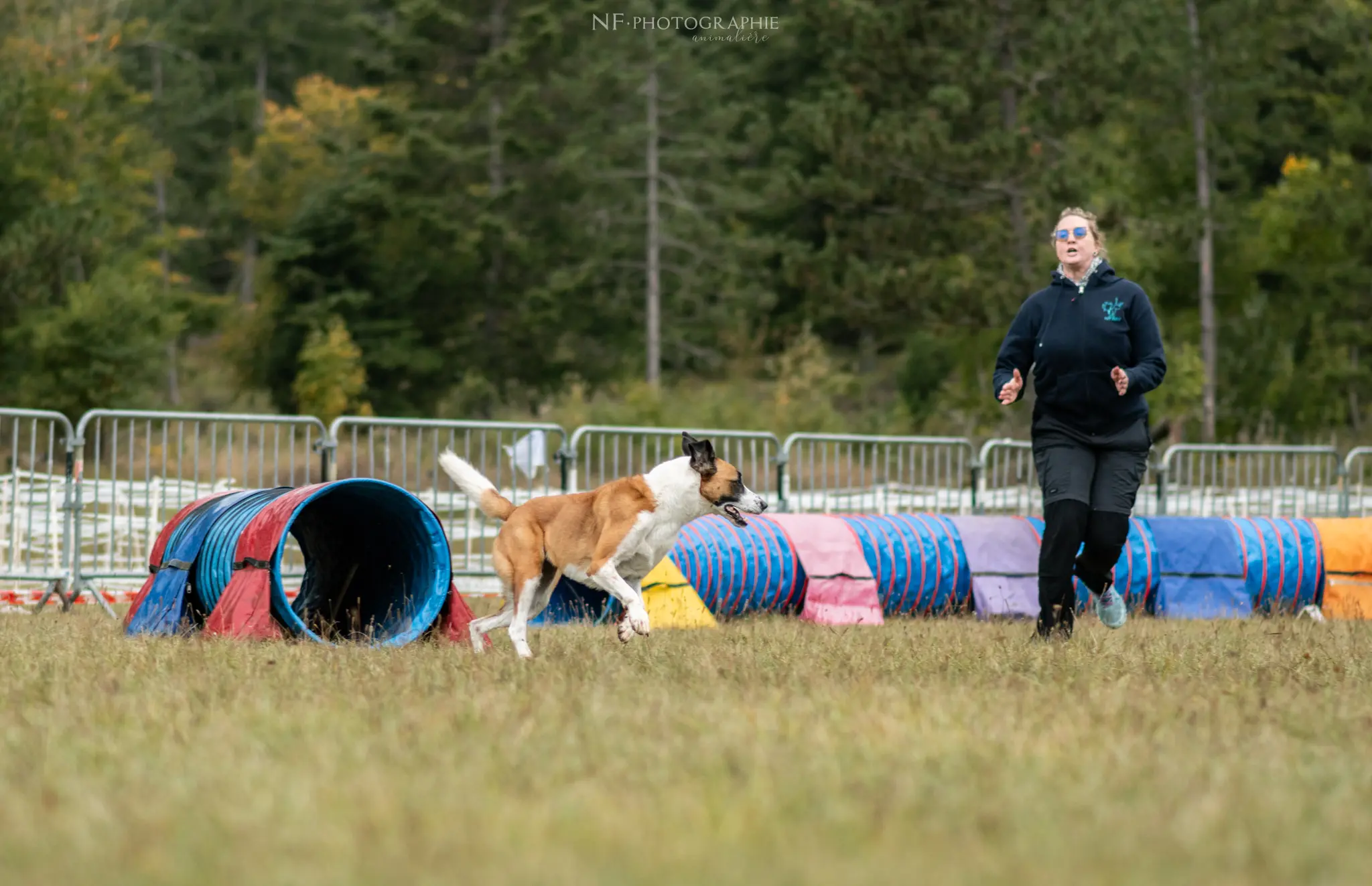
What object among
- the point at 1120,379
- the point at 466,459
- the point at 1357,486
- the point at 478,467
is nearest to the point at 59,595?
the point at 466,459

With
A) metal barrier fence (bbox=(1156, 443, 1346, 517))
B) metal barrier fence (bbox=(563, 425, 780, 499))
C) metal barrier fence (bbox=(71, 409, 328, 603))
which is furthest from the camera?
metal barrier fence (bbox=(1156, 443, 1346, 517))

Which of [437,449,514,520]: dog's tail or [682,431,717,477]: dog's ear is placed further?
[682,431,717,477]: dog's ear

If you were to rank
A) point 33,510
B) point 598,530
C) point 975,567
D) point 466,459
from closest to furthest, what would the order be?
point 598,530, point 975,567, point 33,510, point 466,459

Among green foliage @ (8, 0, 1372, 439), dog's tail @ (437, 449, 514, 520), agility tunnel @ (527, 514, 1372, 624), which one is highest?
green foliage @ (8, 0, 1372, 439)

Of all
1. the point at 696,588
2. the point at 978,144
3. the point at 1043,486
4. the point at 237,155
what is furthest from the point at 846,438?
the point at 237,155

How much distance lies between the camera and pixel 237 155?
142 feet

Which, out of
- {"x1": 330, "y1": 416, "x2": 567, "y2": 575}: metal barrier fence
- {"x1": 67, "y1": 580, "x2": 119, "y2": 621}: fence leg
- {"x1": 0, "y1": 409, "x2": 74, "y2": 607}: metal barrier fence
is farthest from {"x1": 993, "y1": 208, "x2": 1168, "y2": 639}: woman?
{"x1": 0, "y1": 409, "x2": 74, "y2": 607}: metal barrier fence

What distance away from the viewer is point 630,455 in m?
13.9

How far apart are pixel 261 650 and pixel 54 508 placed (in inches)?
224

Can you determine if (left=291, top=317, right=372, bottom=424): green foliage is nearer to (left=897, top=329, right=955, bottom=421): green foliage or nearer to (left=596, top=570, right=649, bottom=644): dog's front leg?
(left=897, top=329, right=955, bottom=421): green foliage

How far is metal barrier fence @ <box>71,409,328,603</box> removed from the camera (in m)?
11.8

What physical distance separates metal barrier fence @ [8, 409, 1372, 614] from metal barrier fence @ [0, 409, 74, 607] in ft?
0.08

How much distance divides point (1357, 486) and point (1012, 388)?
37.6ft

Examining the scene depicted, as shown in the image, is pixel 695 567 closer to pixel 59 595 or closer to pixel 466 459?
pixel 466 459
